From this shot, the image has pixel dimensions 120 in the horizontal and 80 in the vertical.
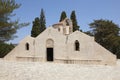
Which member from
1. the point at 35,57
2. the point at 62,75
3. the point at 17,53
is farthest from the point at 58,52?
the point at 62,75

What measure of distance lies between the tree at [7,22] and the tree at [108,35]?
3431 cm

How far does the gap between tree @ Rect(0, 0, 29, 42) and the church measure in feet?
41.8

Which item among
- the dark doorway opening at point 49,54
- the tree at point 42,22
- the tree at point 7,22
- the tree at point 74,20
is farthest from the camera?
the tree at point 42,22

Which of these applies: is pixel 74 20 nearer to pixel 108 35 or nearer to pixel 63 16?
pixel 63 16

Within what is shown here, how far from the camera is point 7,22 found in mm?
21156

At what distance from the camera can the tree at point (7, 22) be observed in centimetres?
2025

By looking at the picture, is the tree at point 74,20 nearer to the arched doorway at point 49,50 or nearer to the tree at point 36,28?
the tree at point 36,28

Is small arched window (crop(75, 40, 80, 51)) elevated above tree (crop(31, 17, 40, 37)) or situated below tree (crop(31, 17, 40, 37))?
below

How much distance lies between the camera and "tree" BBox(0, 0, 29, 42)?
20.2 meters

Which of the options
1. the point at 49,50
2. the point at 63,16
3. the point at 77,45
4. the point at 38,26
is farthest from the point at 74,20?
the point at 77,45

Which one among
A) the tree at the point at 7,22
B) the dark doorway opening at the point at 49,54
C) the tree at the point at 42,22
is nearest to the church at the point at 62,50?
the dark doorway opening at the point at 49,54

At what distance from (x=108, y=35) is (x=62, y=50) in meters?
22.5

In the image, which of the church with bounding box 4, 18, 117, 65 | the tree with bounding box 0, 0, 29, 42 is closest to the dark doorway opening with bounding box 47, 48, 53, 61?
the church with bounding box 4, 18, 117, 65

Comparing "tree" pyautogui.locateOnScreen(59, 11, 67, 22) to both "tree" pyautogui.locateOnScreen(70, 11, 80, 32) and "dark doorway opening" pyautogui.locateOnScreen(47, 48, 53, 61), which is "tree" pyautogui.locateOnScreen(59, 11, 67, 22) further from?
"dark doorway opening" pyautogui.locateOnScreen(47, 48, 53, 61)
